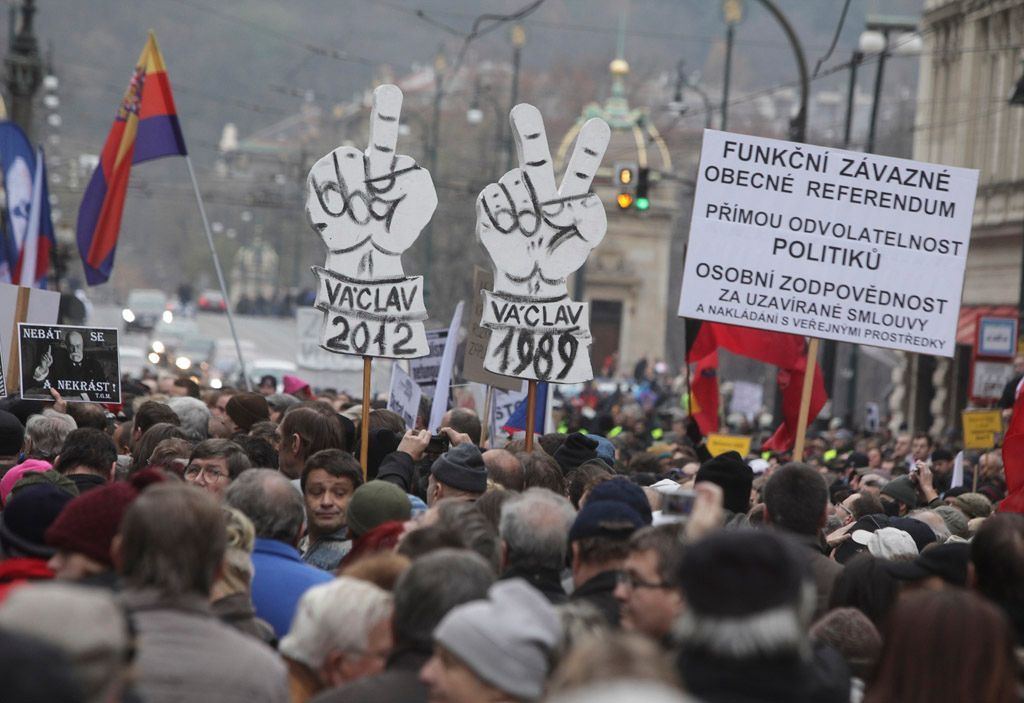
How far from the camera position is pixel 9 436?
29.6ft

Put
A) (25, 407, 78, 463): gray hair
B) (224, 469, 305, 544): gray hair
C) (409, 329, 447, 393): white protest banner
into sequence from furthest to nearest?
(409, 329, 447, 393): white protest banner < (25, 407, 78, 463): gray hair < (224, 469, 305, 544): gray hair

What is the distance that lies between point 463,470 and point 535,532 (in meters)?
1.92

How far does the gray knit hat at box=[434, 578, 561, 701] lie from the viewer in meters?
4.36

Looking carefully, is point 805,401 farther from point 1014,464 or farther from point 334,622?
point 334,622

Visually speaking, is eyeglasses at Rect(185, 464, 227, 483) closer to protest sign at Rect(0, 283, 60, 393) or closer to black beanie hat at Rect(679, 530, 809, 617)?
black beanie hat at Rect(679, 530, 809, 617)

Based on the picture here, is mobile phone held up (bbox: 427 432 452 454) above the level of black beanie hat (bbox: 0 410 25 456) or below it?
above

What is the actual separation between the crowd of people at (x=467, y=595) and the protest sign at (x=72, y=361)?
4236 mm

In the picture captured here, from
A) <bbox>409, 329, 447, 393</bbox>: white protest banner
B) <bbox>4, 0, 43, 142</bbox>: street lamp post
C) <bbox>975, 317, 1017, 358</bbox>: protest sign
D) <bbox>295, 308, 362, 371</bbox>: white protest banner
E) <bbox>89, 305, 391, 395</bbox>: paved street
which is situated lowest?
<bbox>89, 305, 391, 395</bbox>: paved street

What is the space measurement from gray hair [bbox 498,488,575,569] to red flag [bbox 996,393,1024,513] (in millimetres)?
4219

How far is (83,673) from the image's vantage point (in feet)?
11.6

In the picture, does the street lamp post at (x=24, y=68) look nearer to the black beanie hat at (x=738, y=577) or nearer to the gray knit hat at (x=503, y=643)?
the gray knit hat at (x=503, y=643)

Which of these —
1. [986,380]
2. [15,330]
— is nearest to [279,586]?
[15,330]

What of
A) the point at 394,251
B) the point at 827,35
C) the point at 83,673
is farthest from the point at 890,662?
the point at 827,35

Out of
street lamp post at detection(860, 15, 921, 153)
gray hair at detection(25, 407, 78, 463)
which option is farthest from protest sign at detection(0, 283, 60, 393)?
street lamp post at detection(860, 15, 921, 153)
